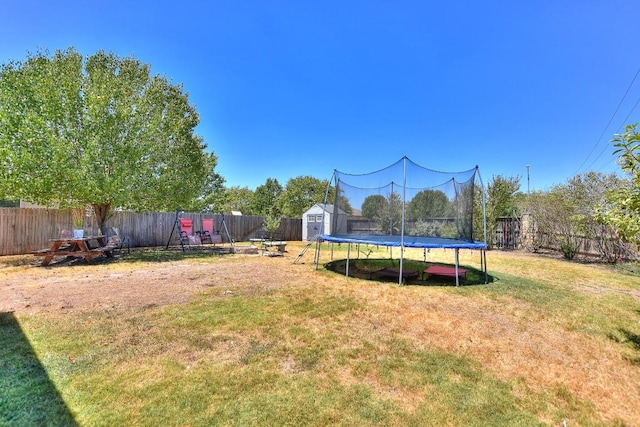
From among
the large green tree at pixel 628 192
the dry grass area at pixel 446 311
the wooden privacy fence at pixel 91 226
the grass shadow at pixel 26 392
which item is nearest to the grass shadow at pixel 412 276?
the dry grass area at pixel 446 311

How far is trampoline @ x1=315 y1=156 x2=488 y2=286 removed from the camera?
740 centimetres

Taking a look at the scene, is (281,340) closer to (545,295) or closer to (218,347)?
(218,347)

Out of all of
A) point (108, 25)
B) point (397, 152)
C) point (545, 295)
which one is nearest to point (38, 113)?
point (108, 25)

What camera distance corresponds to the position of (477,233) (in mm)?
13195

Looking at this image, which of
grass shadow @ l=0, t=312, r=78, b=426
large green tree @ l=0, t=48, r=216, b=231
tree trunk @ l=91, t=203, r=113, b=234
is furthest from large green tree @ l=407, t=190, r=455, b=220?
tree trunk @ l=91, t=203, r=113, b=234

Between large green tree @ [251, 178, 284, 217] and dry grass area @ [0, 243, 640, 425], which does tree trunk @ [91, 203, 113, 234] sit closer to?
dry grass area @ [0, 243, 640, 425]

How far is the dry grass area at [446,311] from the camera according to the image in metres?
2.33

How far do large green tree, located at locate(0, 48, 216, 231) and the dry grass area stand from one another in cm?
211

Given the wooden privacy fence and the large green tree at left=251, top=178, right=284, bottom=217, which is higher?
the large green tree at left=251, top=178, right=284, bottom=217

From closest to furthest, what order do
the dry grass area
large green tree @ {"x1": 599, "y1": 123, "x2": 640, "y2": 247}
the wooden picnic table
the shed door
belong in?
the dry grass area
large green tree @ {"x1": 599, "y1": 123, "x2": 640, "y2": 247}
the wooden picnic table
the shed door

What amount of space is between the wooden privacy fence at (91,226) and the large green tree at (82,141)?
131 cm

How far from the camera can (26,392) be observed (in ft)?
6.38

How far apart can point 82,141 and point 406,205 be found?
882 cm

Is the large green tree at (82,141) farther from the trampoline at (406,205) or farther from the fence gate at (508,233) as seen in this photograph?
the fence gate at (508,233)
